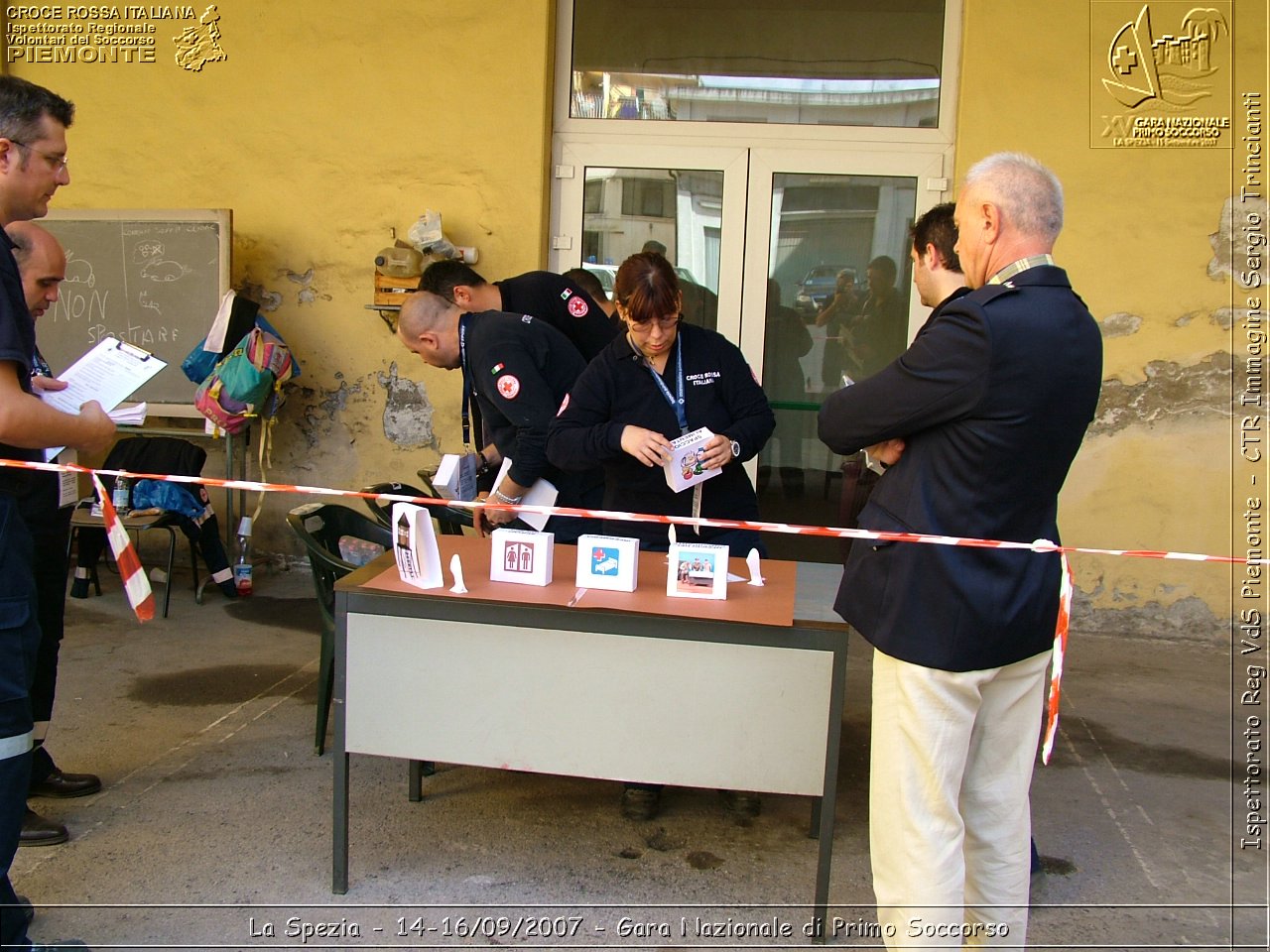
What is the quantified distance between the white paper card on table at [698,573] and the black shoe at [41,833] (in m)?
1.88

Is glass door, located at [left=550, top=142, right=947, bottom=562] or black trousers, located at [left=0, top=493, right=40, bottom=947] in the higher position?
glass door, located at [left=550, top=142, right=947, bottom=562]

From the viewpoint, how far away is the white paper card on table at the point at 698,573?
8.90 ft

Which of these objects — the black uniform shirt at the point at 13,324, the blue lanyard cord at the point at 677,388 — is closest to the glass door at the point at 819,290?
the blue lanyard cord at the point at 677,388

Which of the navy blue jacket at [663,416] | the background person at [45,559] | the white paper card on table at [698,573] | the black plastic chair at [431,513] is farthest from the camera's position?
the black plastic chair at [431,513]

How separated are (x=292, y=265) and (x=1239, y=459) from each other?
5025 millimetres

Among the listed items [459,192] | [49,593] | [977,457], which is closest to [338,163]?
[459,192]

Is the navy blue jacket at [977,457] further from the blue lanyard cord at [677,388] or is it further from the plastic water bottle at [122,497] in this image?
the plastic water bottle at [122,497]

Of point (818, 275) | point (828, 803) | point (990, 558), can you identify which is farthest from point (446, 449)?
point (990, 558)

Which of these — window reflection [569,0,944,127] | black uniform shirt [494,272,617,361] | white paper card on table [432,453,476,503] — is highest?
window reflection [569,0,944,127]

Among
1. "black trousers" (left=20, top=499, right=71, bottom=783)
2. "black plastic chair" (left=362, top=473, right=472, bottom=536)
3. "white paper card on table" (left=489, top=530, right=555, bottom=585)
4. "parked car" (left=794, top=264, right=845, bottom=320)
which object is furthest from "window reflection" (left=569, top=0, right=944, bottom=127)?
"black trousers" (left=20, top=499, right=71, bottom=783)

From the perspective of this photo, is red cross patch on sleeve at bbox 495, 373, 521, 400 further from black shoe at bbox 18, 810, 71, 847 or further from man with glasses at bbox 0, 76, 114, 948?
black shoe at bbox 18, 810, 71, 847

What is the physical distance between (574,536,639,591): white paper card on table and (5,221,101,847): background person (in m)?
1.36

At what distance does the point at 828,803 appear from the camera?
255 cm

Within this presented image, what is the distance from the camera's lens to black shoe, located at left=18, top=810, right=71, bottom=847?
9.93ft
